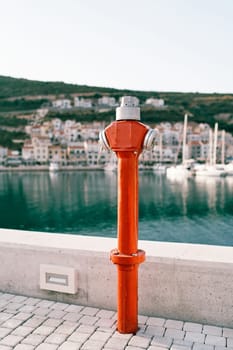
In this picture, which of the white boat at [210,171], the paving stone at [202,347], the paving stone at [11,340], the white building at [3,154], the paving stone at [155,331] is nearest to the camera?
the paving stone at [202,347]

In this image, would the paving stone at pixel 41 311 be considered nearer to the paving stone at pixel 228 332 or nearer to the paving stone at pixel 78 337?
the paving stone at pixel 78 337

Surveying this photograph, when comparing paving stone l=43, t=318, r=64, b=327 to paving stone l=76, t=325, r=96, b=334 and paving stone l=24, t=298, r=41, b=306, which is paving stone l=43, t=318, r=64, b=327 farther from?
paving stone l=24, t=298, r=41, b=306

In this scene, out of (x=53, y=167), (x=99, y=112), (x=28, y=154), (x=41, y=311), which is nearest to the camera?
(x=41, y=311)

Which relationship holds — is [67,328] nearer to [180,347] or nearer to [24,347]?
[24,347]

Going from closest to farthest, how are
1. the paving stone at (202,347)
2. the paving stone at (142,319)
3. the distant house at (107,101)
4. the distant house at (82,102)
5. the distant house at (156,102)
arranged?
1. the paving stone at (202,347)
2. the paving stone at (142,319)
3. the distant house at (156,102)
4. the distant house at (82,102)
5. the distant house at (107,101)

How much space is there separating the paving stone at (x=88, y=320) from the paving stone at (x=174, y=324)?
54 cm

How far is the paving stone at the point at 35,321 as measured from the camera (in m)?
3.01

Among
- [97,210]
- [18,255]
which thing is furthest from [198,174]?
[18,255]

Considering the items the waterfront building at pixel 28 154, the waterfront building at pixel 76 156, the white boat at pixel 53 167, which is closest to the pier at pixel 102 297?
the white boat at pixel 53 167

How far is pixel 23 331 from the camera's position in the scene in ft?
9.53

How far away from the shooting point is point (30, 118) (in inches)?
4953

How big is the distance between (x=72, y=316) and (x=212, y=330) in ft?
3.48

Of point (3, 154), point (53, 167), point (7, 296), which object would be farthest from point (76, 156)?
point (7, 296)

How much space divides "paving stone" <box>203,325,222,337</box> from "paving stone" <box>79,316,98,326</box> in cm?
81
